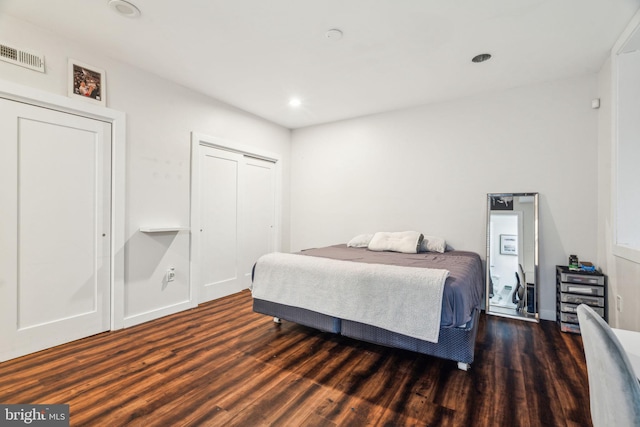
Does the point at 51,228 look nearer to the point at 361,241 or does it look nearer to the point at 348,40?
the point at 348,40

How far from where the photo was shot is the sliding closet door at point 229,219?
3.66 metres

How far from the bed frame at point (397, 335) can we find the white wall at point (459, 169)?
1679 mm

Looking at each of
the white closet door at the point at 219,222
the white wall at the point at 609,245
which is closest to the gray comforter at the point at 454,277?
the white wall at the point at 609,245

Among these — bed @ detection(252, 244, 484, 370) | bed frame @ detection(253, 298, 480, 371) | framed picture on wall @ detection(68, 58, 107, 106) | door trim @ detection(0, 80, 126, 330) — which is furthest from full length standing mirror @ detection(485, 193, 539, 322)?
framed picture on wall @ detection(68, 58, 107, 106)

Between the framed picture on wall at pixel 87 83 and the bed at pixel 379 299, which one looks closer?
the bed at pixel 379 299

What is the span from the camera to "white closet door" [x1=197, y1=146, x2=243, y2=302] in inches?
144

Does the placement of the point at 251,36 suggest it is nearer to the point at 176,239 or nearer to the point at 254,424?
the point at 176,239

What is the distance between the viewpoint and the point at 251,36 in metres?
2.43

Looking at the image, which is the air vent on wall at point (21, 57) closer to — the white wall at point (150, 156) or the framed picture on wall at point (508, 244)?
the white wall at point (150, 156)

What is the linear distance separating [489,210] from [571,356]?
1.64 meters

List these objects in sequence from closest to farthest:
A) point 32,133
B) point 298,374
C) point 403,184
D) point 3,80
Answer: point 298,374 → point 3,80 → point 32,133 → point 403,184

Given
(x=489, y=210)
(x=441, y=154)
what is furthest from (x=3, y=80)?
(x=489, y=210)

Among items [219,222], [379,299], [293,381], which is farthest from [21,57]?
[379,299]

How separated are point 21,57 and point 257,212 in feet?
9.53
